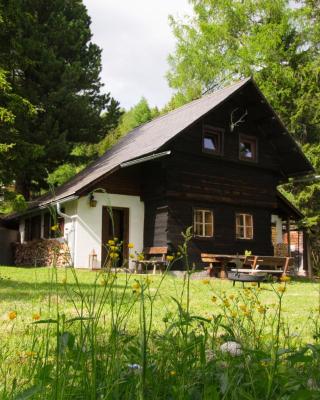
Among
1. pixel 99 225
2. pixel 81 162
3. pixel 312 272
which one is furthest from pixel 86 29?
pixel 312 272

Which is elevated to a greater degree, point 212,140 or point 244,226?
point 212,140

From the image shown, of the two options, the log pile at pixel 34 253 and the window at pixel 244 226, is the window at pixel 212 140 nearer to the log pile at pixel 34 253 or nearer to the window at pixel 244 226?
the window at pixel 244 226

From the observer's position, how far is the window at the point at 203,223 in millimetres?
17266

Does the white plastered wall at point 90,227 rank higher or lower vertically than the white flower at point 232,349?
higher

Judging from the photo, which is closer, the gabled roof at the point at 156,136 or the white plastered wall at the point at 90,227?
the gabled roof at the point at 156,136

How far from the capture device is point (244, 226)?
1869 cm

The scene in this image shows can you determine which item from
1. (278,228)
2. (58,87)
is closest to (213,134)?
(278,228)

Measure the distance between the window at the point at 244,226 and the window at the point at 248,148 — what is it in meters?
2.29

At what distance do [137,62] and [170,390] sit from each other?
3560cm

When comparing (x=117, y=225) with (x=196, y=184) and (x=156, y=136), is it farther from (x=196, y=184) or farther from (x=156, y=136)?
(x=156, y=136)

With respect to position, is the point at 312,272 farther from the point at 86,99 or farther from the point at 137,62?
the point at 137,62

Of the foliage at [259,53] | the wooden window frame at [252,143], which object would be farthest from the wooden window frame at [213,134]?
the foliage at [259,53]

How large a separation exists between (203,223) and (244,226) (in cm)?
209

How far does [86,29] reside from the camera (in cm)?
2777
